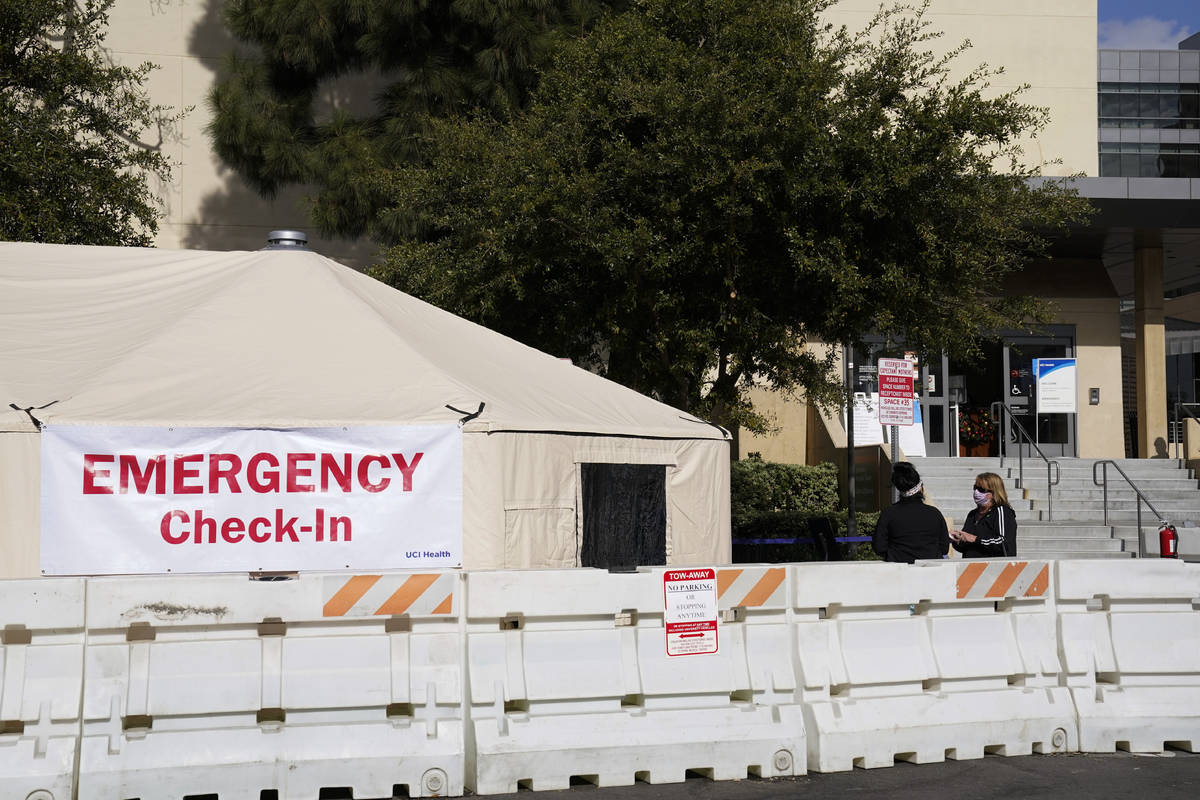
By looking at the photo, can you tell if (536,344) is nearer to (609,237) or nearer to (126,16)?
(609,237)

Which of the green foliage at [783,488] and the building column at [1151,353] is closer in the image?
the green foliage at [783,488]

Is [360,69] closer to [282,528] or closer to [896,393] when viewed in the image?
[896,393]

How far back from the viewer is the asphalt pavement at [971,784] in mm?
6367

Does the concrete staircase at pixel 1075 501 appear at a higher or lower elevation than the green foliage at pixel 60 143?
lower

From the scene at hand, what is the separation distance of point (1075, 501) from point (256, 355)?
560 inches

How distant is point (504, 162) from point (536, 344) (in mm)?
2387

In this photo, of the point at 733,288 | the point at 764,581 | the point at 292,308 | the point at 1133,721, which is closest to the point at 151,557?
the point at 292,308

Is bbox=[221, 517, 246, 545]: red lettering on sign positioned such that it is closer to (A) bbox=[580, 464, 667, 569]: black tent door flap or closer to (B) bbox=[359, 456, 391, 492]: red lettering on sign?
(B) bbox=[359, 456, 391, 492]: red lettering on sign

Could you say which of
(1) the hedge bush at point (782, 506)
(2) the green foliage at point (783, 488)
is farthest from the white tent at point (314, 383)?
(2) the green foliage at point (783, 488)

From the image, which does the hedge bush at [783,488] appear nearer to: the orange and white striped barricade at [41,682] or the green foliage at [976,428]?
the green foliage at [976,428]

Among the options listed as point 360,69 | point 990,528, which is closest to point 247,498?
point 990,528

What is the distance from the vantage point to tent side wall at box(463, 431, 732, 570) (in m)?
9.28

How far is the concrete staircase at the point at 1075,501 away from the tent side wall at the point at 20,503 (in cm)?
1218

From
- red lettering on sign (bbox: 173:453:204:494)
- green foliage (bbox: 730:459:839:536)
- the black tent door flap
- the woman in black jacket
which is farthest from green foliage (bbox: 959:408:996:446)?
red lettering on sign (bbox: 173:453:204:494)
